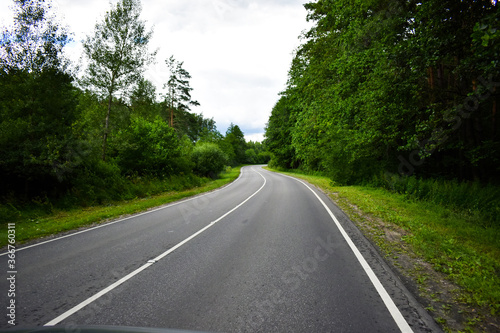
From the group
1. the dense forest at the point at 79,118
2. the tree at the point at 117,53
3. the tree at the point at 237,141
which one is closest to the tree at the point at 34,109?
the dense forest at the point at 79,118

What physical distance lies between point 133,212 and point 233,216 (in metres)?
4.77

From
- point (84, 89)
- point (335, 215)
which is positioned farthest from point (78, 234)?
point (84, 89)

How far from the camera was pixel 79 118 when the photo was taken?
12.0 metres

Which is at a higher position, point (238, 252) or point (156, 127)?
point (156, 127)

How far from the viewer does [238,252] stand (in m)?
5.10

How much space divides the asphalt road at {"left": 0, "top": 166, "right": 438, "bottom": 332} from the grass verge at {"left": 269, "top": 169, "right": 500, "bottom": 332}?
35 cm

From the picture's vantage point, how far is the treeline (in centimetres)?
701

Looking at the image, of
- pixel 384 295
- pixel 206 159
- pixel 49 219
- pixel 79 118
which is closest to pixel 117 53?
pixel 79 118

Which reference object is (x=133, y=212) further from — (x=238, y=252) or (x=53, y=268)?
(x=238, y=252)

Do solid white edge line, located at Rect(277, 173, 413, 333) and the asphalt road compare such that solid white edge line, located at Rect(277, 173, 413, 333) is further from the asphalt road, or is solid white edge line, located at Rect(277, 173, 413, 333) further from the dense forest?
the dense forest

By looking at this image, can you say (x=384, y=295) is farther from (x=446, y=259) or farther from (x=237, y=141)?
(x=237, y=141)

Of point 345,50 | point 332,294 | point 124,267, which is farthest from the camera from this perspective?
point 345,50

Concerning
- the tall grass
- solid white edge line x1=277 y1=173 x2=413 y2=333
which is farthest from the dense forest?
the tall grass

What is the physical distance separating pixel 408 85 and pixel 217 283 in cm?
1024
